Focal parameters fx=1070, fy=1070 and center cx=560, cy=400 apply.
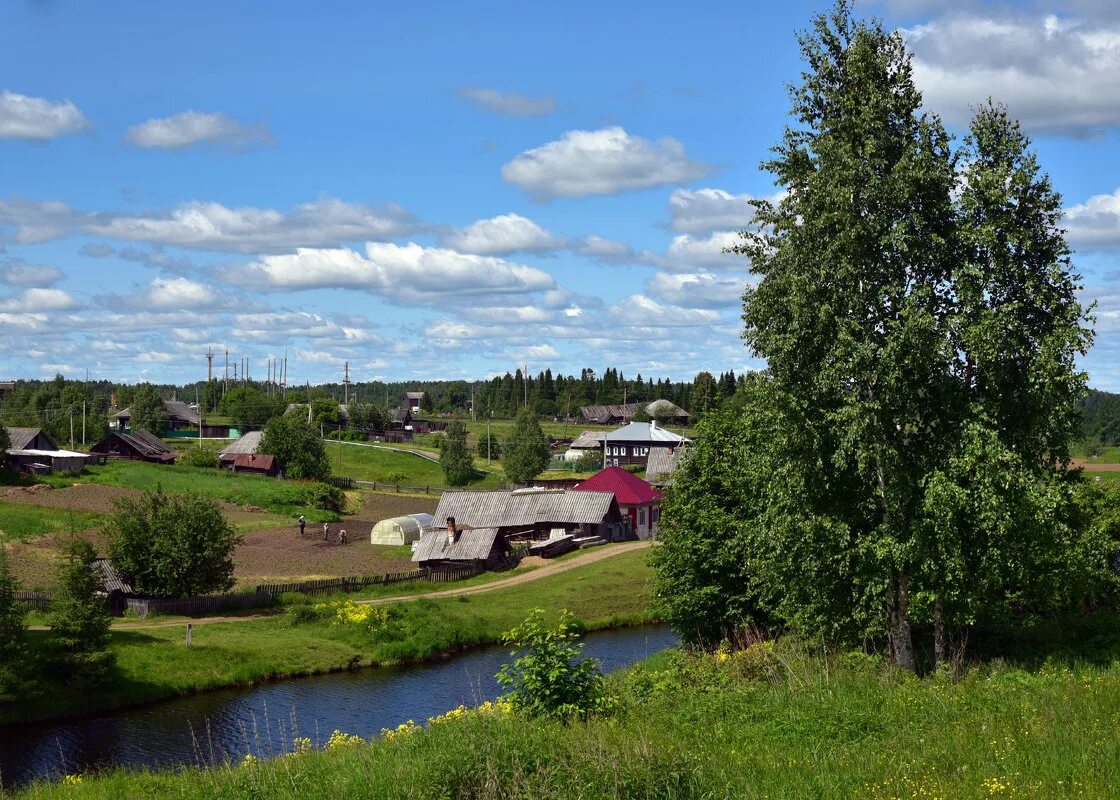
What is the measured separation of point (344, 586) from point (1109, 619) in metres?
38.3

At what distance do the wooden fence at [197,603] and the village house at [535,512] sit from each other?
2234 centimetres

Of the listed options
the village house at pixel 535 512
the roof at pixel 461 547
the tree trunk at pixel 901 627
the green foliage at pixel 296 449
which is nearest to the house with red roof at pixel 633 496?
the village house at pixel 535 512

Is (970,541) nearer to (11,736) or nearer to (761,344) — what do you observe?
(761,344)

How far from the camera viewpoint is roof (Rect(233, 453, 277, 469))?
10444cm

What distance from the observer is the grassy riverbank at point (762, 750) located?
12.3m

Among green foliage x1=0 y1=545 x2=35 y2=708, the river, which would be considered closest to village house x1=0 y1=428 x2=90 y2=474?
green foliage x1=0 y1=545 x2=35 y2=708

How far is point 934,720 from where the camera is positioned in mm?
15344

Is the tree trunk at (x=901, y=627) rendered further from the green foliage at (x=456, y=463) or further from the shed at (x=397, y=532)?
the green foliage at (x=456, y=463)

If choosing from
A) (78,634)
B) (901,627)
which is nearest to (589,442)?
(78,634)

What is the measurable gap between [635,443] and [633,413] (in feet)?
200

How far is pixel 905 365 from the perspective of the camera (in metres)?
22.6

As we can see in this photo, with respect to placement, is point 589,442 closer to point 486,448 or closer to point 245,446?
point 486,448

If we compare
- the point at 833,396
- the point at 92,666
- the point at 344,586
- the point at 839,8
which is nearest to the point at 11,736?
the point at 92,666

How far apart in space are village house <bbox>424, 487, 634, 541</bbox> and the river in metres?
27.0
